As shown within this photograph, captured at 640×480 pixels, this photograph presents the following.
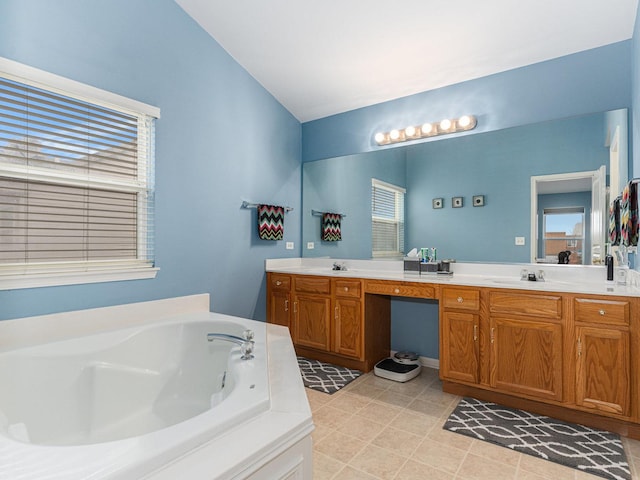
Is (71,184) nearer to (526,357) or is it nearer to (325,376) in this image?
(325,376)

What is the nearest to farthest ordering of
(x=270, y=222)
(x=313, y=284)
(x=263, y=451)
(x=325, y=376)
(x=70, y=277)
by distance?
(x=263, y=451)
(x=70, y=277)
(x=325, y=376)
(x=313, y=284)
(x=270, y=222)

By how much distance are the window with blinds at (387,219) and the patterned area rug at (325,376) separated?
1143mm

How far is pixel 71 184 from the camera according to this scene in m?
2.20

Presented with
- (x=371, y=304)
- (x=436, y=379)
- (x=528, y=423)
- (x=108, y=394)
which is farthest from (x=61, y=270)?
(x=528, y=423)

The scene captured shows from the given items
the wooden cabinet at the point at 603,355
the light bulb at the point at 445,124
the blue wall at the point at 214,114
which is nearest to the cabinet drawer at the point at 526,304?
the wooden cabinet at the point at 603,355

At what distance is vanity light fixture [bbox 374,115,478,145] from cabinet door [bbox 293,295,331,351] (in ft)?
5.38

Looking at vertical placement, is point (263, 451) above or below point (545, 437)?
above

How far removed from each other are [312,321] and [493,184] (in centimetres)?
198

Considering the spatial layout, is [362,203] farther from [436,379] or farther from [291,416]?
[291,416]

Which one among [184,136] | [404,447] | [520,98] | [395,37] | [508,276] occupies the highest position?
[395,37]

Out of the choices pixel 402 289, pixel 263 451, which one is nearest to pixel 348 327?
pixel 402 289

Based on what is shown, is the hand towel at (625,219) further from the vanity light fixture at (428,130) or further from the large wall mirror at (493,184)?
the vanity light fixture at (428,130)

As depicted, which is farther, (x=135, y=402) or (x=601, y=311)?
(x=601, y=311)

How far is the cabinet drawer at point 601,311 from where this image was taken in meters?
2.00
